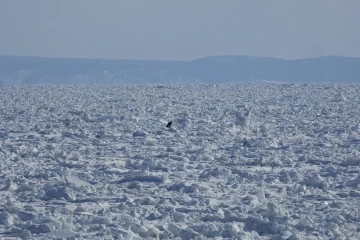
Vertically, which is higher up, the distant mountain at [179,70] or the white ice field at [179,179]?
the white ice field at [179,179]

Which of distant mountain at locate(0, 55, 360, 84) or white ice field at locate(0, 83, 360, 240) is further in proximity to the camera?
distant mountain at locate(0, 55, 360, 84)

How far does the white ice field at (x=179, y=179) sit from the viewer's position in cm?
692

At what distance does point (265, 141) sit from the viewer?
13422 mm

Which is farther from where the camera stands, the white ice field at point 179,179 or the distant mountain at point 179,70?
the distant mountain at point 179,70

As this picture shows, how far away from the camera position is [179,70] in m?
104

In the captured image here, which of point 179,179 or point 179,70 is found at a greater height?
point 179,179

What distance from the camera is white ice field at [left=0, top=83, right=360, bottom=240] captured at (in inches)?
272

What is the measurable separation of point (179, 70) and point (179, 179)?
310 feet

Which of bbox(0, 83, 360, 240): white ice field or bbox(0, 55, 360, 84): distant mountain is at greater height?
bbox(0, 83, 360, 240): white ice field

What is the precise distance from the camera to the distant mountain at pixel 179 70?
9338cm

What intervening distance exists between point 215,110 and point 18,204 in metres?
14.4

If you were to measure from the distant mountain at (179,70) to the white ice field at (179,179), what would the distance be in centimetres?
7493

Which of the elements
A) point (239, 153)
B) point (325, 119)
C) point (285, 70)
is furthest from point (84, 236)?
point (285, 70)

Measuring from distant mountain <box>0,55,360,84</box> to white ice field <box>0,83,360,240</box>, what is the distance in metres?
74.9
